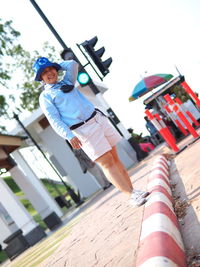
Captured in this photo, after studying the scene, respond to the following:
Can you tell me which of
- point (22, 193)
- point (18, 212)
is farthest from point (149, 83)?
point (22, 193)

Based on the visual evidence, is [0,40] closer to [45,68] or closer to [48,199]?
[48,199]

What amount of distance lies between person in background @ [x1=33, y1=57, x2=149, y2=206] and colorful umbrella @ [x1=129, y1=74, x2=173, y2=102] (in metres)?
16.5

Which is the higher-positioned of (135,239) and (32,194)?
(32,194)

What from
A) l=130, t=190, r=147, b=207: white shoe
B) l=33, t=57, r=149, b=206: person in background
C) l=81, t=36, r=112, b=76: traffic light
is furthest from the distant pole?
l=130, t=190, r=147, b=207: white shoe

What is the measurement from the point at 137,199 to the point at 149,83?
1689 centimetres

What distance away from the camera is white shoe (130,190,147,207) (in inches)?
196

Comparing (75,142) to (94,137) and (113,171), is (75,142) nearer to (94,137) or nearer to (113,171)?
(94,137)

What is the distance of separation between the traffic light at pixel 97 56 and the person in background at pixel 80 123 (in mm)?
4555

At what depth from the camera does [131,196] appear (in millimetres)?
5141

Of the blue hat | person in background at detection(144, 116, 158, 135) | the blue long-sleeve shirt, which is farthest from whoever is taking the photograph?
person in background at detection(144, 116, 158, 135)

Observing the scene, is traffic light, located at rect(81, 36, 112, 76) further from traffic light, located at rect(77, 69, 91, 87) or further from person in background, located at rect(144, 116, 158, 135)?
person in background, located at rect(144, 116, 158, 135)

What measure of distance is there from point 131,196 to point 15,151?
44.0 ft

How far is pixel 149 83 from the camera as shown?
21.5 meters

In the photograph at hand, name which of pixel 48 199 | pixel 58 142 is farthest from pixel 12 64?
pixel 48 199
